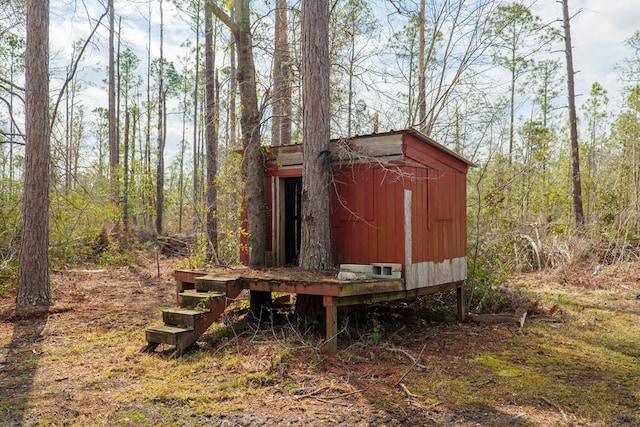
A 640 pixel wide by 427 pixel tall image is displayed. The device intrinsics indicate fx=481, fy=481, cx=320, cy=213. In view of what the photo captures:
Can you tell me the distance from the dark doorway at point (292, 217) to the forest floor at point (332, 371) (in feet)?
5.10

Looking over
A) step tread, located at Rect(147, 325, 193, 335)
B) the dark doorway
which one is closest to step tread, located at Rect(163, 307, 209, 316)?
step tread, located at Rect(147, 325, 193, 335)

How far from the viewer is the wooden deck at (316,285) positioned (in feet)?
19.5

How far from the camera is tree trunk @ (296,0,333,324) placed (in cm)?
711

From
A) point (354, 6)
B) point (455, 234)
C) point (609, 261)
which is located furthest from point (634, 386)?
point (354, 6)

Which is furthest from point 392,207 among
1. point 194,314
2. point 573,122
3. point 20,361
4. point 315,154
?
point 573,122

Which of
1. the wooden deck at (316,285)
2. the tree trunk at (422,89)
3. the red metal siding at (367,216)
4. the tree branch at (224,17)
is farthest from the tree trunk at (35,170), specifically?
the tree trunk at (422,89)

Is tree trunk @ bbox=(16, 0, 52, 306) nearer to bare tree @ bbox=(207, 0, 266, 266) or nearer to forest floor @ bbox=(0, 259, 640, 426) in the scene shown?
forest floor @ bbox=(0, 259, 640, 426)

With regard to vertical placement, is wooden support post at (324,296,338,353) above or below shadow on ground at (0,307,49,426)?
above

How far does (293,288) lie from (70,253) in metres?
9.82

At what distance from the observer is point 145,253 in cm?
1736

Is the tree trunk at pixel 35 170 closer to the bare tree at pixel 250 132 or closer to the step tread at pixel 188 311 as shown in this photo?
the bare tree at pixel 250 132

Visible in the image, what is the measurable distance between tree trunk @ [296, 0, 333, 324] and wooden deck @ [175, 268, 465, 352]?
45cm

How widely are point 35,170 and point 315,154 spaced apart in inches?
208

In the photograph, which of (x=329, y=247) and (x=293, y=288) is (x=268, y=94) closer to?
(x=329, y=247)
